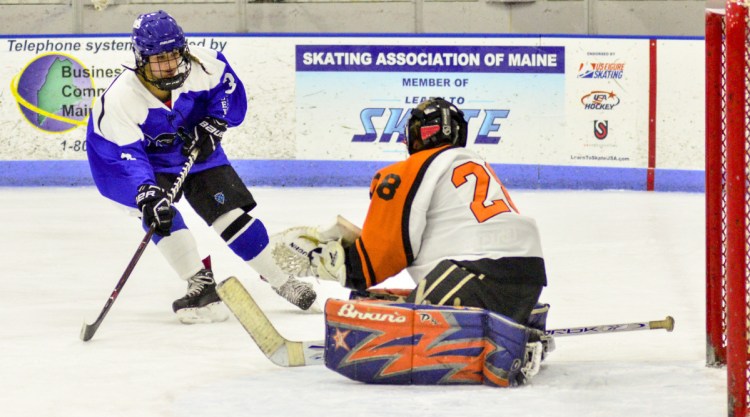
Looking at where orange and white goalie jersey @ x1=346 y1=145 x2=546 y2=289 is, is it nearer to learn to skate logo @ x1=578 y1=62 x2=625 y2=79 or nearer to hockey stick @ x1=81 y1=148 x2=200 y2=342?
hockey stick @ x1=81 y1=148 x2=200 y2=342

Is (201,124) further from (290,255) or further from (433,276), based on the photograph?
(433,276)

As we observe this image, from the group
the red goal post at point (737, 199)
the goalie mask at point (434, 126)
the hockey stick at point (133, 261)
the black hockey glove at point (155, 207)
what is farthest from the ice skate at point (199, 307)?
the red goal post at point (737, 199)

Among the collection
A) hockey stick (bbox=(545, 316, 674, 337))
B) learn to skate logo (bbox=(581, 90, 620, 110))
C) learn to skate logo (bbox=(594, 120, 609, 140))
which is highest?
learn to skate logo (bbox=(581, 90, 620, 110))

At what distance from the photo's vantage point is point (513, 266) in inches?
118

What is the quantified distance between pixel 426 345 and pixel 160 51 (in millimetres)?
1454

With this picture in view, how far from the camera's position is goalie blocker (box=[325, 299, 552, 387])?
9.44 feet

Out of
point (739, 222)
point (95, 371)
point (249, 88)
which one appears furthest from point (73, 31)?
point (739, 222)

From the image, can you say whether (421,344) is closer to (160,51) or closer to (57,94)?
(160,51)

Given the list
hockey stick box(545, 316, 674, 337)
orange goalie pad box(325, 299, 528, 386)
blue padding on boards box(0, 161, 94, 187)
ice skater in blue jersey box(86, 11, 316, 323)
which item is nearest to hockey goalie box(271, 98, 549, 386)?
orange goalie pad box(325, 299, 528, 386)

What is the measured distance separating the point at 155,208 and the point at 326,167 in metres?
4.24

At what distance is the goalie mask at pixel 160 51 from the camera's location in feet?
12.4

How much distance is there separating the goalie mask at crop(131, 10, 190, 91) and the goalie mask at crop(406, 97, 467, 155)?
1.06 meters

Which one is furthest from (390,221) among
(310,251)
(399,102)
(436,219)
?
(399,102)

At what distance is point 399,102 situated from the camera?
7770mm
